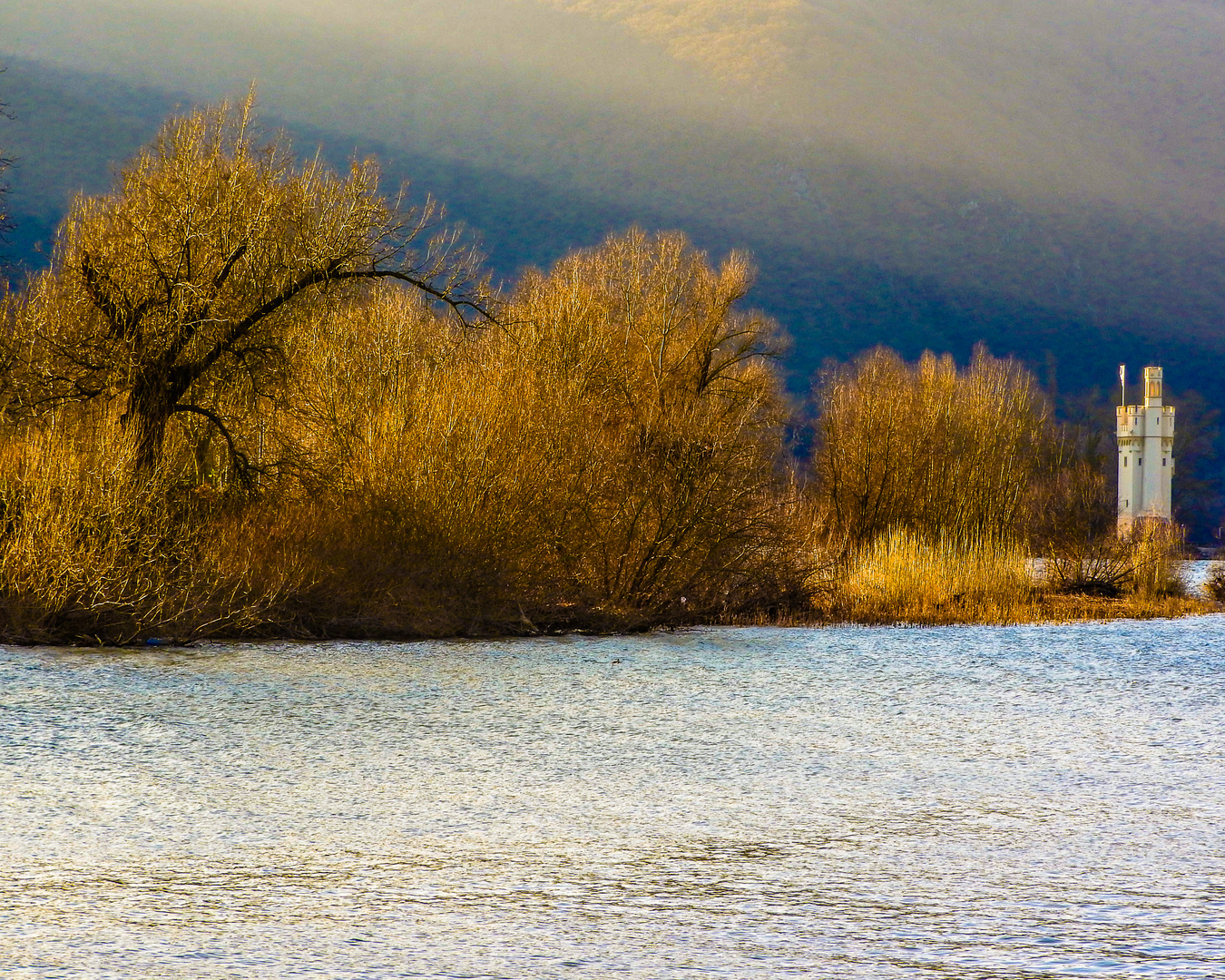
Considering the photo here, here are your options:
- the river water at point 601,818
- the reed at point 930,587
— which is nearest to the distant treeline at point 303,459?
the reed at point 930,587

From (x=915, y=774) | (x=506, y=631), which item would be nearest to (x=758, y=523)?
(x=506, y=631)

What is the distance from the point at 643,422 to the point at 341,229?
434 centimetres

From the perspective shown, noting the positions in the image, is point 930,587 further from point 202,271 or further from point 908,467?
point 908,467

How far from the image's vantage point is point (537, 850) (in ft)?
20.4

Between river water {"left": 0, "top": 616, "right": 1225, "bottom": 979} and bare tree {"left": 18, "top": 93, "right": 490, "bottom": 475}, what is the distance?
4.08 m

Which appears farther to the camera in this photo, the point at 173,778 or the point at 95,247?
the point at 95,247

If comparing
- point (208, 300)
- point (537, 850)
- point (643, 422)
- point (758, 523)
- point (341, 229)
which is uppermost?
point (341, 229)

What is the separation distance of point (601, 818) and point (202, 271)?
34.4ft

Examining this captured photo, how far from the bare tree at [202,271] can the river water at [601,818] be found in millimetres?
4083

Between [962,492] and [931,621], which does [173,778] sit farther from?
[962,492]

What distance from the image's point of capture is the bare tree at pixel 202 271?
49.0ft

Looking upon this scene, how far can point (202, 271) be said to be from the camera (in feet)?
50.2

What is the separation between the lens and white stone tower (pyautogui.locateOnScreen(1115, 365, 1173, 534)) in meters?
62.2

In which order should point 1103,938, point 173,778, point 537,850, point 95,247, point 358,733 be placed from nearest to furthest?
point 1103,938
point 537,850
point 173,778
point 358,733
point 95,247
